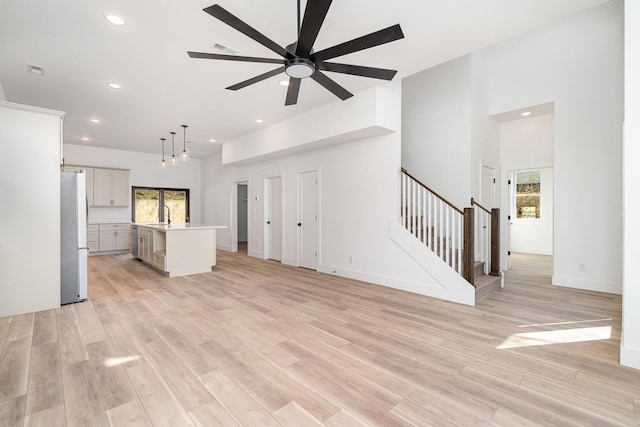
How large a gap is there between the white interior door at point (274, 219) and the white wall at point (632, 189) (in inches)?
232

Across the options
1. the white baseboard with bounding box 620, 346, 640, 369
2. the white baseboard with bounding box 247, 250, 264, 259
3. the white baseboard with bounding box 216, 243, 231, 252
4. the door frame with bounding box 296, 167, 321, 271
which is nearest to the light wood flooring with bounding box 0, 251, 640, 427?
the white baseboard with bounding box 620, 346, 640, 369

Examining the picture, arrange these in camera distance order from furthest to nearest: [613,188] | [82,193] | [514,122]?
[514,122], [613,188], [82,193]

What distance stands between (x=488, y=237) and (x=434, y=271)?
1618 mm

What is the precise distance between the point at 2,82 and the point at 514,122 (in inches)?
352

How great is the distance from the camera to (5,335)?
2887 millimetres

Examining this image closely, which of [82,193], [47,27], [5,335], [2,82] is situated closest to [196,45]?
[47,27]

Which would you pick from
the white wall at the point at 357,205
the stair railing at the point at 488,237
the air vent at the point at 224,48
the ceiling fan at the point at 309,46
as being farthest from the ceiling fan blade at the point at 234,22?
the stair railing at the point at 488,237

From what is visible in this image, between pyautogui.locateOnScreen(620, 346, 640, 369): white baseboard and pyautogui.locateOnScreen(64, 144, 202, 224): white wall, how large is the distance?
10.5 metres

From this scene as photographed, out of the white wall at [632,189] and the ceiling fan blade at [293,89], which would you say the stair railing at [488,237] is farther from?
the ceiling fan blade at [293,89]

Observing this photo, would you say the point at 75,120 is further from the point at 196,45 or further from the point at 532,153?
the point at 532,153

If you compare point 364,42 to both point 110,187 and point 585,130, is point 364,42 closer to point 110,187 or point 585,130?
point 585,130

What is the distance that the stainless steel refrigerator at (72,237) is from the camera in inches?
153

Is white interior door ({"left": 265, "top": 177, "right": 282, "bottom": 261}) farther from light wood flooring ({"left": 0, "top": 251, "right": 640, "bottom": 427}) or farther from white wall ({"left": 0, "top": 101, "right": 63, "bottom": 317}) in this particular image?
white wall ({"left": 0, "top": 101, "right": 63, "bottom": 317})

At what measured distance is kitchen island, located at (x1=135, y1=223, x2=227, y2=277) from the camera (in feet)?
17.7
